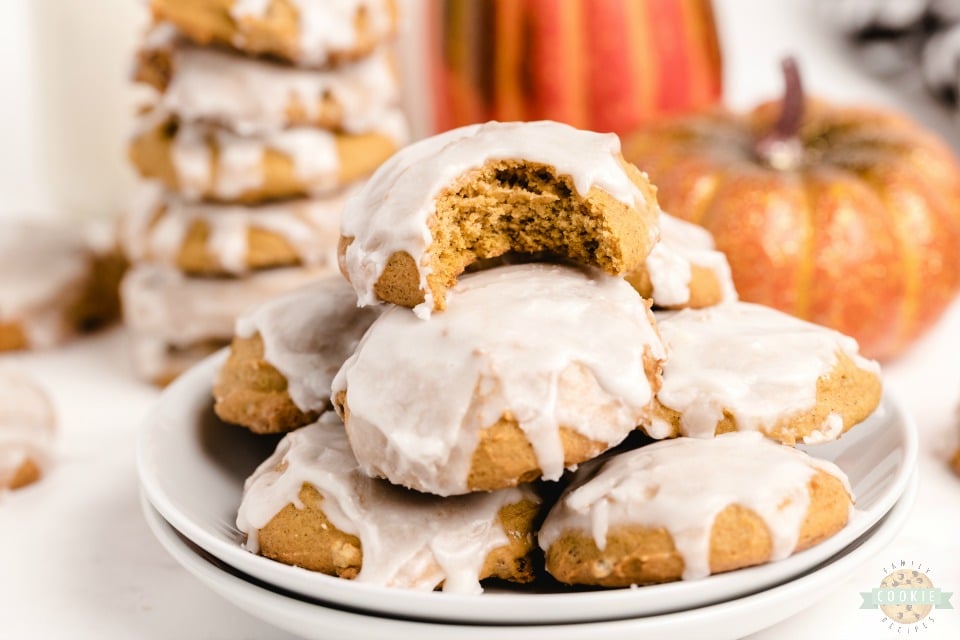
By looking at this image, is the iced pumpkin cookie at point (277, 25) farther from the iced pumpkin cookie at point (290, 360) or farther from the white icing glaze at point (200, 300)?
the iced pumpkin cookie at point (290, 360)

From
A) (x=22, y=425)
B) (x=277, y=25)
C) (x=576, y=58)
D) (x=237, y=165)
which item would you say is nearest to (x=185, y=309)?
(x=237, y=165)

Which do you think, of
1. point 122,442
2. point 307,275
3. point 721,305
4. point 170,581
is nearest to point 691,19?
point 307,275

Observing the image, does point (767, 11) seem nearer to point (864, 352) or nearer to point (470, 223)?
point (864, 352)

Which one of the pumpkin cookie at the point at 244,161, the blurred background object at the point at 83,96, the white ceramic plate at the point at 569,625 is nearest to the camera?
the white ceramic plate at the point at 569,625

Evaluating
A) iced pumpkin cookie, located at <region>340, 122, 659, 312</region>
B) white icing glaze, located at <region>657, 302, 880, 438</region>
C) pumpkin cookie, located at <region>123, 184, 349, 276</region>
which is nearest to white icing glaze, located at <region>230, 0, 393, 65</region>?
pumpkin cookie, located at <region>123, 184, 349, 276</region>

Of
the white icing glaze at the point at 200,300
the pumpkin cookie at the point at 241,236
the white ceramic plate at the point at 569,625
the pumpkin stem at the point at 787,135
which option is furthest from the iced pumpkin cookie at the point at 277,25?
the white ceramic plate at the point at 569,625

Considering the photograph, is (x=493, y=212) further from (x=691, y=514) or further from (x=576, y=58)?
(x=576, y=58)
